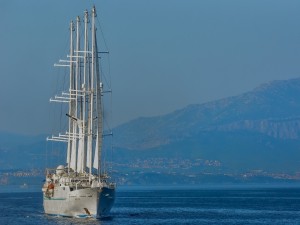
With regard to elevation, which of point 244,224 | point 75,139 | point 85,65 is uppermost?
point 85,65

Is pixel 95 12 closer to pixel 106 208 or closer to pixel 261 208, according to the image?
pixel 106 208

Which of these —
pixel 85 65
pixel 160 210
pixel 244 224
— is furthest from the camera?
pixel 160 210

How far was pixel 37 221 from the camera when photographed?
13200cm

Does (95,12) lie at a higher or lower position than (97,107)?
higher

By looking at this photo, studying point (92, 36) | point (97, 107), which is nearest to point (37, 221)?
Result: point (97, 107)

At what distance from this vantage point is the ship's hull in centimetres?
12800

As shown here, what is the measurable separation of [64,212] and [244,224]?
23.6 meters

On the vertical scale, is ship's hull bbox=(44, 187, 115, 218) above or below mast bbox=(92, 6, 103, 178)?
below

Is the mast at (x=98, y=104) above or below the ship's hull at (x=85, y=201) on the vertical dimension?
above

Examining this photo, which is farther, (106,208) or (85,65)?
(85,65)

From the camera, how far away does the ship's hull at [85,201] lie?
128m

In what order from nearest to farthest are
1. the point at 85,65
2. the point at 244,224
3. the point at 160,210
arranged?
the point at 244,224 < the point at 85,65 < the point at 160,210

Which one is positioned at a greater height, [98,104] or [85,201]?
[98,104]

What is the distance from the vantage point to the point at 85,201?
129125 mm
